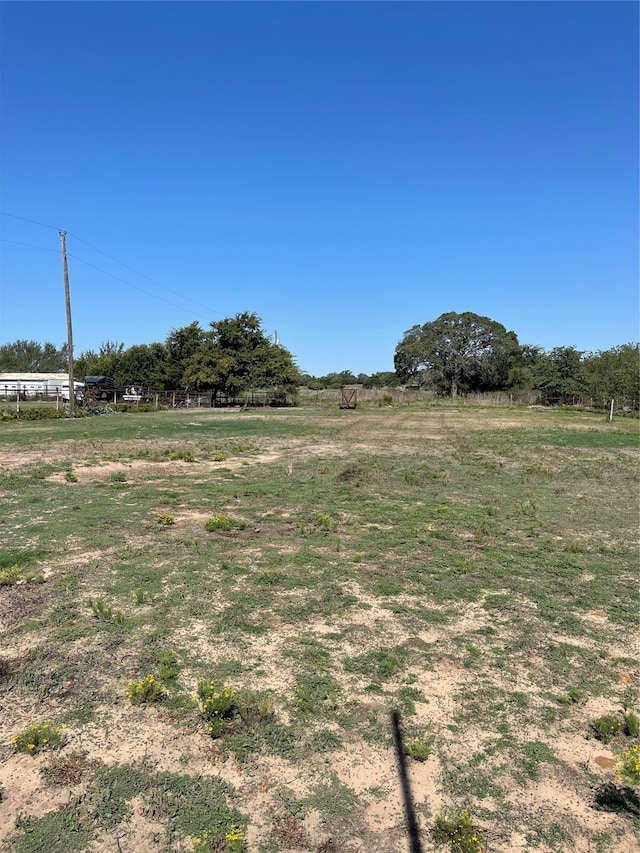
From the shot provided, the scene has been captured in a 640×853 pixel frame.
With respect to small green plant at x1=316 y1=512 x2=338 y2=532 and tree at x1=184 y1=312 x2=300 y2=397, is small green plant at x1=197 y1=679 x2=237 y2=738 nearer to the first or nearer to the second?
small green plant at x1=316 y1=512 x2=338 y2=532

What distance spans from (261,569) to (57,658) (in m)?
2.29

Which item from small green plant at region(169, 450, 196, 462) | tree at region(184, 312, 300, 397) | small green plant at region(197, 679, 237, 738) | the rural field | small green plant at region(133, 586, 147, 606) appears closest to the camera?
the rural field

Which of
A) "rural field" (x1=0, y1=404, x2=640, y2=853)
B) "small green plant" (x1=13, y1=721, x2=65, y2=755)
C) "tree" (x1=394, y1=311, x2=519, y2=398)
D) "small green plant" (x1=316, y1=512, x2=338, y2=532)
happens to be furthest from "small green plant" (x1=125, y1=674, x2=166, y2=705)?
"tree" (x1=394, y1=311, x2=519, y2=398)

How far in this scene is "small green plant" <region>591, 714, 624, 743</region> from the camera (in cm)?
304

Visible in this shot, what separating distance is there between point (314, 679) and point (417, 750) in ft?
2.97

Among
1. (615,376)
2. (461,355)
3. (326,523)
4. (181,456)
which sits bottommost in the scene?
(326,523)

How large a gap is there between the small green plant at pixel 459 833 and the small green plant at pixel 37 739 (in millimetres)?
2029

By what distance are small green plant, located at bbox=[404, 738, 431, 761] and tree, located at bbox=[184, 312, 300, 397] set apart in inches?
1675

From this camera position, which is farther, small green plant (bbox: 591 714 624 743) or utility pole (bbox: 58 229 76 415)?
utility pole (bbox: 58 229 76 415)

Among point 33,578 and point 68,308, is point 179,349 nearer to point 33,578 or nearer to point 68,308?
point 68,308

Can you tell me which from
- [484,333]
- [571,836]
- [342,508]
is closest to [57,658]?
[571,836]

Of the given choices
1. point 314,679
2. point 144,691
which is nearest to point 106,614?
point 144,691

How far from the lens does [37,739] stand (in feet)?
9.41

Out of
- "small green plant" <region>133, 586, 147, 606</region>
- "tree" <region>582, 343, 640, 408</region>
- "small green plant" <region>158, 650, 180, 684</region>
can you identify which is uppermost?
"tree" <region>582, 343, 640, 408</region>
